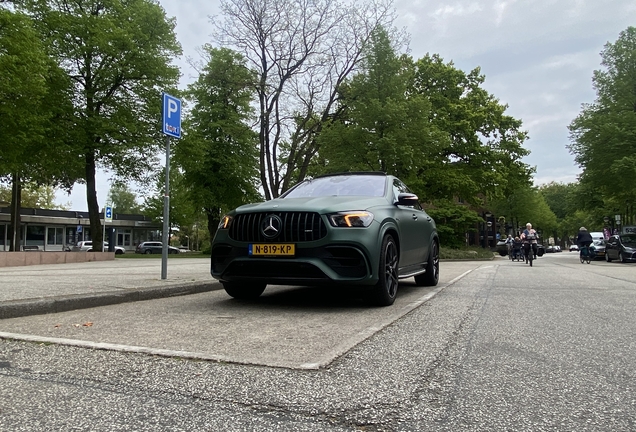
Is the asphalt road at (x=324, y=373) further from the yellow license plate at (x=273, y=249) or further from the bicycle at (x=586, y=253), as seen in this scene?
the bicycle at (x=586, y=253)

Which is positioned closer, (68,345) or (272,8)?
(68,345)

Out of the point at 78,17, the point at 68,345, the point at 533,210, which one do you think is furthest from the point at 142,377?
A: the point at 533,210

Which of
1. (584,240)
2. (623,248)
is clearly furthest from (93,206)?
(623,248)

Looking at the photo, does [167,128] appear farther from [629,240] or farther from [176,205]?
[176,205]

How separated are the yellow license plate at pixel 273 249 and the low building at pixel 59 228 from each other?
4794 cm

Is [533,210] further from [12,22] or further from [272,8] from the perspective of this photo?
[12,22]

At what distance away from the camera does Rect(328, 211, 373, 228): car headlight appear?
514cm

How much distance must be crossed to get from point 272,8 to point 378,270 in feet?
56.6

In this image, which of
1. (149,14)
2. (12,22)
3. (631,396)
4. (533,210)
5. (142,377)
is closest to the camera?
(631,396)

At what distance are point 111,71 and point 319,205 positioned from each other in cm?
2289

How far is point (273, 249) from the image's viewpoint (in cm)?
518

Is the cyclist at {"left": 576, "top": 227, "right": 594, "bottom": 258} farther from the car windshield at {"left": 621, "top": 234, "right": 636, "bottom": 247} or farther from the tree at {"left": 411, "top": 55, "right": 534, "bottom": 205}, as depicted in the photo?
the tree at {"left": 411, "top": 55, "right": 534, "bottom": 205}

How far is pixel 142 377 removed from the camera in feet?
8.80

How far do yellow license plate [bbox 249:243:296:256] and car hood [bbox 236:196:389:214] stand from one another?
0.39 metres
